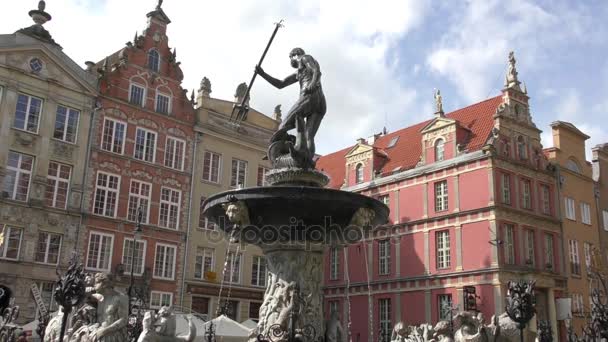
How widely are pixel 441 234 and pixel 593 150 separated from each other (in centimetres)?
1343

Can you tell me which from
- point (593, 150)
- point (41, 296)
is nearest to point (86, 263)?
point (41, 296)

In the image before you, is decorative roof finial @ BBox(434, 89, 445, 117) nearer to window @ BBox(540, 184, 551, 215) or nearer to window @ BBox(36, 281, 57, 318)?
window @ BBox(540, 184, 551, 215)

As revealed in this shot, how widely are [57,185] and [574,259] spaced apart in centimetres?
2597

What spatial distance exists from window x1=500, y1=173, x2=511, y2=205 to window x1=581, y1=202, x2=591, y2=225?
679cm

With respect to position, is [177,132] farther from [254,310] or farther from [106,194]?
[254,310]

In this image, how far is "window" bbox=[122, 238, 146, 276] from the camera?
26.6 metres

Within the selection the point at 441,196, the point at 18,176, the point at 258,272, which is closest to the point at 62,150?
the point at 18,176

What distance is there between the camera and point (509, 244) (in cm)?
2902

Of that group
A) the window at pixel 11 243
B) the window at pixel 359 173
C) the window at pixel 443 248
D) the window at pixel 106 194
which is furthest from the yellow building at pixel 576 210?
the window at pixel 11 243

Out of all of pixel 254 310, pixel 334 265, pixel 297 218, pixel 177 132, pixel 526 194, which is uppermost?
pixel 177 132

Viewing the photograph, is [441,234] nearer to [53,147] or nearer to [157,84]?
[157,84]

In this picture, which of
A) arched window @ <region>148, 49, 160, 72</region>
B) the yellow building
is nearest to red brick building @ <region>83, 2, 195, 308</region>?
arched window @ <region>148, 49, 160, 72</region>

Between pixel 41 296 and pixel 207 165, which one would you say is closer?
pixel 41 296

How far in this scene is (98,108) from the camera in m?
26.5
